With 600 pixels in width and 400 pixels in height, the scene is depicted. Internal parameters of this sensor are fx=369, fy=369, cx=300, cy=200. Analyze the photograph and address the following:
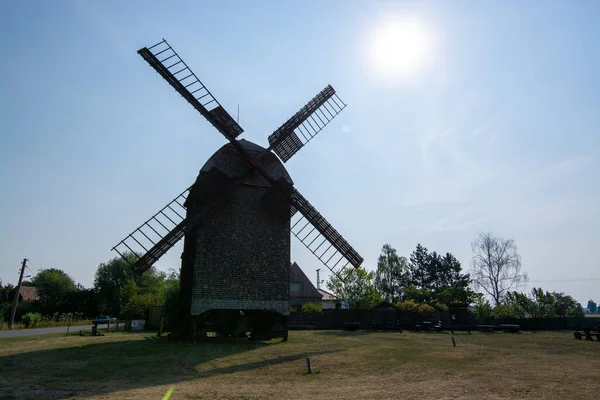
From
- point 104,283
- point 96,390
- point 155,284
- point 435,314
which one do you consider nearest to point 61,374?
point 96,390

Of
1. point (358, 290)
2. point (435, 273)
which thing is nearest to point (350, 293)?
point (358, 290)

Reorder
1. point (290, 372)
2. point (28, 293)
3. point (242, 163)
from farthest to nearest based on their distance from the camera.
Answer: point (28, 293) < point (242, 163) < point (290, 372)

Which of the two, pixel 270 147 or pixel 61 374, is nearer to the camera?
pixel 61 374

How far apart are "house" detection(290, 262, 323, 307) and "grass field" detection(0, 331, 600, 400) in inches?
1470

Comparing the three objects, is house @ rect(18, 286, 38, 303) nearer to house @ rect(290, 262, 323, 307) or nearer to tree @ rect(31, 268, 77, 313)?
tree @ rect(31, 268, 77, 313)

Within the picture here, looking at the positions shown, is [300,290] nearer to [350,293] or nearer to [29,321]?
[350,293]

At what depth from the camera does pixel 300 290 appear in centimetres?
5578

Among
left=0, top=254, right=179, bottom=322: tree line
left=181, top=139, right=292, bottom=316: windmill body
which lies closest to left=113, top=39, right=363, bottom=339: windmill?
left=181, top=139, right=292, bottom=316: windmill body

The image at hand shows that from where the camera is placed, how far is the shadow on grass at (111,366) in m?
9.90

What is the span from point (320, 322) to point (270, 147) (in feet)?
65.0

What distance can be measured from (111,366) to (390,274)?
6222cm

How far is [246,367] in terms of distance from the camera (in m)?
13.1

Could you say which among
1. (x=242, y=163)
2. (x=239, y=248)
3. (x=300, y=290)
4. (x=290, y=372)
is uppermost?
(x=242, y=163)

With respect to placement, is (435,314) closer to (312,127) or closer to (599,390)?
(312,127)
